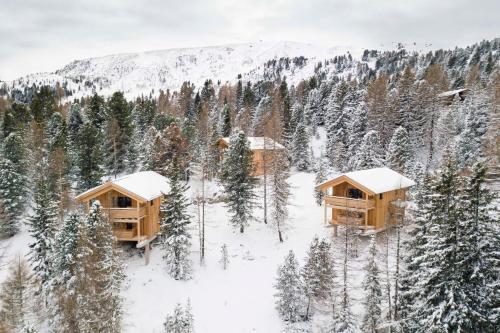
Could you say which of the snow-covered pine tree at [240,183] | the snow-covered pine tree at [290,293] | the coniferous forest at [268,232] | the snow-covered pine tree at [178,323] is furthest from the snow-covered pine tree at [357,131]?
the snow-covered pine tree at [178,323]

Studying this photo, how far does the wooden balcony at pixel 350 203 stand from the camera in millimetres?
33094

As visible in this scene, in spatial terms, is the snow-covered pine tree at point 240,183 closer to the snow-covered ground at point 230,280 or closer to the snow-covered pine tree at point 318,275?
the snow-covered ground at point 230,280

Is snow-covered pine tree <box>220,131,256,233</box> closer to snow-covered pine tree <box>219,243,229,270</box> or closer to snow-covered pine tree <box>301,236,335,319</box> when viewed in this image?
snow-covered pine tree <box>219,243,229,270</box>

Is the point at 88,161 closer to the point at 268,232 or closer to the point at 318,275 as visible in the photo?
the point at 268,232

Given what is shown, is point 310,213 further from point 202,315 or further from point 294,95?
point 294,95

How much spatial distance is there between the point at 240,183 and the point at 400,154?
71.8 feet

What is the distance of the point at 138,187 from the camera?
32.6 m

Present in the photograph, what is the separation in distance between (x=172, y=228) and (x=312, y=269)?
11596 millimetres

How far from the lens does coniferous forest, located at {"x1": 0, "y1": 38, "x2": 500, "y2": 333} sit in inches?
755

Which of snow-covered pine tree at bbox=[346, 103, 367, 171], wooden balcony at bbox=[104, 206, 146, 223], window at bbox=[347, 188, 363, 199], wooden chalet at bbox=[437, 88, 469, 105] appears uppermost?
→ wooden chalet at bbox=[437, 88, 469, 105]

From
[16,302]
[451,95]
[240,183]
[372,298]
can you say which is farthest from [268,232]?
[451,95]

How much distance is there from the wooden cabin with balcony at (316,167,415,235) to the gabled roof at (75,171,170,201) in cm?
1488

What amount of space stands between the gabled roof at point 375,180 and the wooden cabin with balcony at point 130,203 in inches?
607

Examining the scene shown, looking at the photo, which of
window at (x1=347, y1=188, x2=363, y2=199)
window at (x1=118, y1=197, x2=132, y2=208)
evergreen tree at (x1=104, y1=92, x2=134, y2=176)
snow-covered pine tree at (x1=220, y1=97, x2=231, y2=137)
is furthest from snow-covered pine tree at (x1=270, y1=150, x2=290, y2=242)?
snow-covered pine tree at (x1=220, y1=97, x2=231, y2=137)
